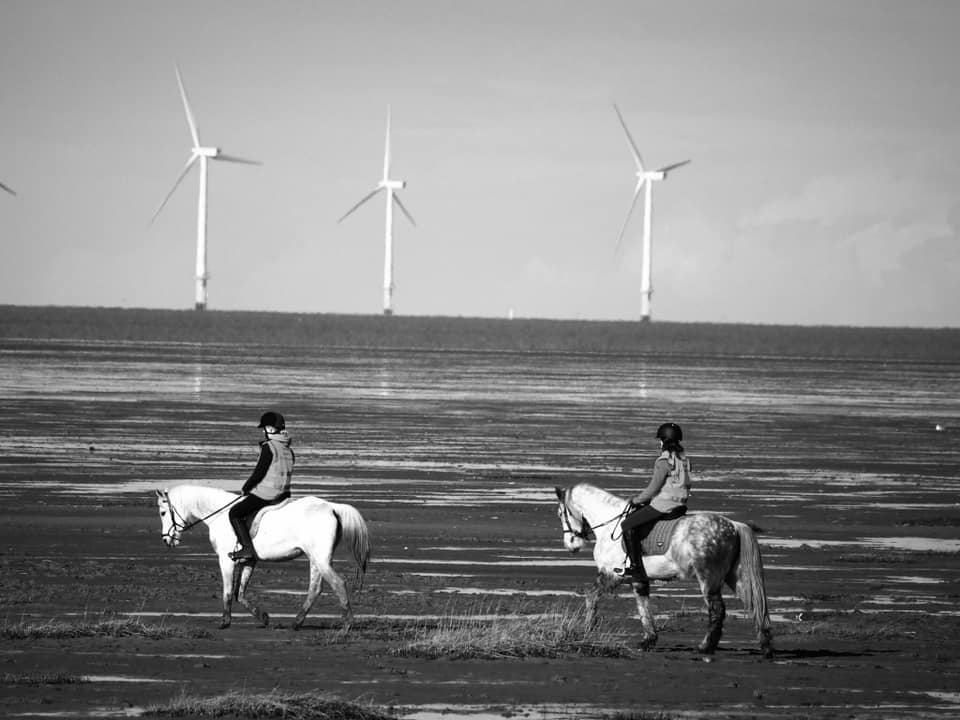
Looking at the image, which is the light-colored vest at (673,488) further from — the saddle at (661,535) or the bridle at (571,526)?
the bridle at (571,526)

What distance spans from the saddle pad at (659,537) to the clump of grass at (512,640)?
2.93 feet

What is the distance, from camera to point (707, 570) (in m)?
15.3

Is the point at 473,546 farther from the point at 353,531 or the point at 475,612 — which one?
the point at 353,531

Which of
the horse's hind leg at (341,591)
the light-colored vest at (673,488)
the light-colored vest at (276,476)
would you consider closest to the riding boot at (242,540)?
the light-colored vest at (276,476)

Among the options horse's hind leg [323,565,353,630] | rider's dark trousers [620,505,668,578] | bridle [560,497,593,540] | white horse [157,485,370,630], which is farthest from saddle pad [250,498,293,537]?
rider's dark trousers [620,505,668,578]

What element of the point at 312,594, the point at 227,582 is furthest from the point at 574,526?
the point at 227,582

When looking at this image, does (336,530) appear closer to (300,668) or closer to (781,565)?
(300,668)

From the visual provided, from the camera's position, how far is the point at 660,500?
15.8 m

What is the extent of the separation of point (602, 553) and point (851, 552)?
795cm

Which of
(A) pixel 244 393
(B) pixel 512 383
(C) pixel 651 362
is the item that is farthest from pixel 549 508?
(C) pixel 651 362

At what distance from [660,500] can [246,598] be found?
164 inches

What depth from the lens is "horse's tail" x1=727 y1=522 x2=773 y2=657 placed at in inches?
604

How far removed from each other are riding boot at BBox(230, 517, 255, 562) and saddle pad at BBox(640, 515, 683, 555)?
12.0ft

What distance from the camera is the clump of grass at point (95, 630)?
51.8ft
